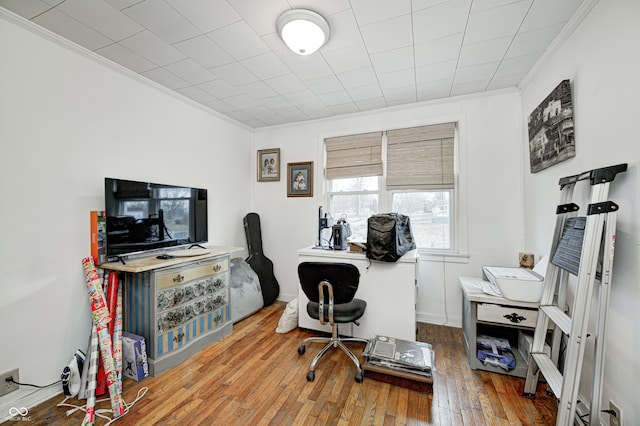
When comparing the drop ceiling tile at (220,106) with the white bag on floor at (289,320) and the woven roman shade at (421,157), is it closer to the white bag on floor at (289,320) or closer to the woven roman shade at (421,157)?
the woven roman shade at (421,157)

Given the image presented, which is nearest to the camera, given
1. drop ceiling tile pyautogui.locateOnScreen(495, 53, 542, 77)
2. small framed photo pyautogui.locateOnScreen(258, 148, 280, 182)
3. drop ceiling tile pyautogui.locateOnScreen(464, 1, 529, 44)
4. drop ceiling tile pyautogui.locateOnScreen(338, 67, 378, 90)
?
drop ceiling tile pyautogui.locateOnScreen(464, 1, 529, 44)

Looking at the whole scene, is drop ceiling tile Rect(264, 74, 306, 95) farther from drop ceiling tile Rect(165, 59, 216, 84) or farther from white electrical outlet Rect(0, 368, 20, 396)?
white electrical outlet Rect(0, 368, 20, 396)

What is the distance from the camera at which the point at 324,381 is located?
6.34ft

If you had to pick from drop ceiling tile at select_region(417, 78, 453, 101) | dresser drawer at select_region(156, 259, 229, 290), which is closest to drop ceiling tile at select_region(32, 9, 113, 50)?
dresser drawer at select_region(156, 259, 229, 290)

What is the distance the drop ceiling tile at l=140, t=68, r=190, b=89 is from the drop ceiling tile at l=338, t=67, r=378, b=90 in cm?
161

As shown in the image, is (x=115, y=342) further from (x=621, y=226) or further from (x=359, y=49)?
(x=621, y=226)

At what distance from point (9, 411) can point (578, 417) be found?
3.41 metres

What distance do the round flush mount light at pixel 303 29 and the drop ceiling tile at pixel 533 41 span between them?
148 cm

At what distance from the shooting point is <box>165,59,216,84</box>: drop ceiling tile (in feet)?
7.33

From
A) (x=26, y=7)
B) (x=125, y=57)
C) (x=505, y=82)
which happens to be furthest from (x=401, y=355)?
(x=26, y=7)

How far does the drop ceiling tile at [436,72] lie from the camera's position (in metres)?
2.27

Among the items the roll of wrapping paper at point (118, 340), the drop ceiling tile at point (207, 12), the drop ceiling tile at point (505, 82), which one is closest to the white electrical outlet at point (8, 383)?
the roll of wrapping paper at point (118, 340)

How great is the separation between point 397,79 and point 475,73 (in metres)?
0.72

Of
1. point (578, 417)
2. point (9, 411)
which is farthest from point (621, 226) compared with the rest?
point (9, 411)
